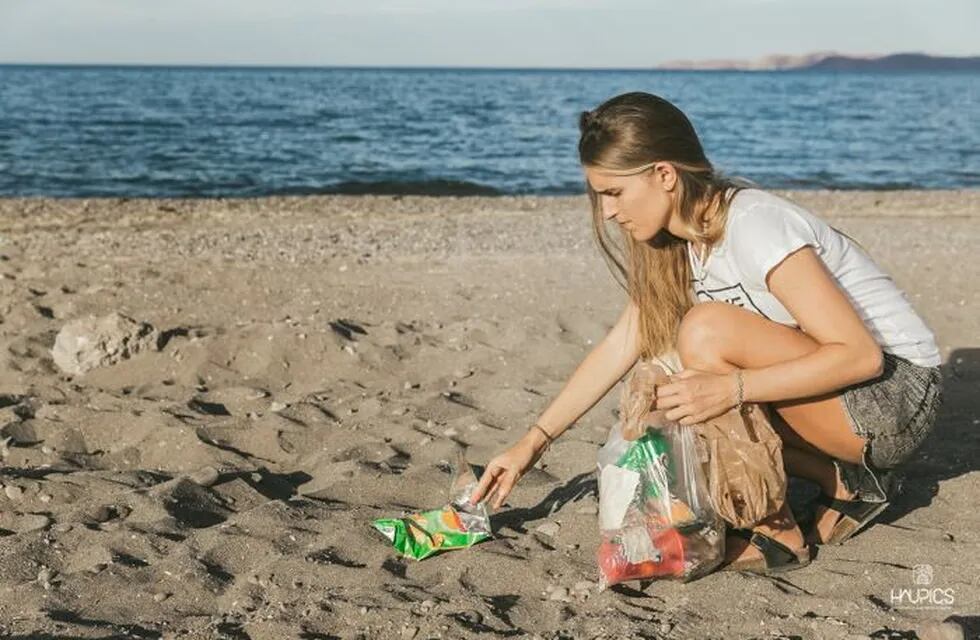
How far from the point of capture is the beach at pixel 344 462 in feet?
9.20

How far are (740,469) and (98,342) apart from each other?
3.20 m

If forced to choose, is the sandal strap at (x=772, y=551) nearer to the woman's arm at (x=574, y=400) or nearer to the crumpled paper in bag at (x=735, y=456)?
the crumpled paper in bag at (x=735, y=456)

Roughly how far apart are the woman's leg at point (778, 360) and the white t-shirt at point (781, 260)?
10 centimetres

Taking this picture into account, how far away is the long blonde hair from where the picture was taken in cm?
294

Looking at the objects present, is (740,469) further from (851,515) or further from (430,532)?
(430,532)

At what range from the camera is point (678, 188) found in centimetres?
303

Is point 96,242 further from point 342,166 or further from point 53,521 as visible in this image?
point 342,166

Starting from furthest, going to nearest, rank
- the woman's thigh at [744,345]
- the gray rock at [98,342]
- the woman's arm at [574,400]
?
the gray rock at [98,342] → the woman's arm at [574,400] → the woman's thigh at [744,345]

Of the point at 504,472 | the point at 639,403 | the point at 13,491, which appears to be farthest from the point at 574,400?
the point at 13,491

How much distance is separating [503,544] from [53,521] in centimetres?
134

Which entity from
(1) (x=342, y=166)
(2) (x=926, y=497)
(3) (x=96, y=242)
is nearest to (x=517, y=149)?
(1) (x=342, y=166)

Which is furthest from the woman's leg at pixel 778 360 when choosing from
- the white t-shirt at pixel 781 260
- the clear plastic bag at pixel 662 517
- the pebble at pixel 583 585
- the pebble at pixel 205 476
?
the pebble at pixel 205 476

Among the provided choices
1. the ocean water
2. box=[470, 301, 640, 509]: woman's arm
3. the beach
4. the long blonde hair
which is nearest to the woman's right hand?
box=[470, 301, 640, 509]: woman's arm

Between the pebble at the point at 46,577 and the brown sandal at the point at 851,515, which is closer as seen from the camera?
the pebble at the point at 46,577
